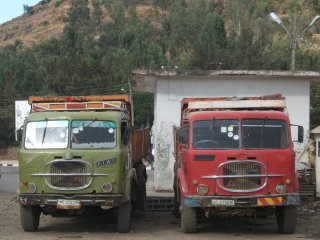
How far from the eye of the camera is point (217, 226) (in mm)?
13320

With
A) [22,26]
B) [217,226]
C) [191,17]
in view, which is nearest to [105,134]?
[217,226]

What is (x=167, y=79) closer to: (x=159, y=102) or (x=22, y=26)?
(x=159, y=102)

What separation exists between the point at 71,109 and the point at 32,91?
56755mm

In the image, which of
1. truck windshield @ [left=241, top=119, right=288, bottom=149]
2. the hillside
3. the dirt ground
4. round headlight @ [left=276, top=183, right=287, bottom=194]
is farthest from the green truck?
the hillside

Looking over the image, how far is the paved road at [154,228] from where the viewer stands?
467 inches

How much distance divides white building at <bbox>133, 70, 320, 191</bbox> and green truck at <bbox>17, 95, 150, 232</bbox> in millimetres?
6342

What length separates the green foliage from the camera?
58.4 meters

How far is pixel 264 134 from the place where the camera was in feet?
38.4

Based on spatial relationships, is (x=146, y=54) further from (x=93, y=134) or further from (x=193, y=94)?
(x=93, y=134)

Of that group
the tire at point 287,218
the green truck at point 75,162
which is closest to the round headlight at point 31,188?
the green truck at point 75,162

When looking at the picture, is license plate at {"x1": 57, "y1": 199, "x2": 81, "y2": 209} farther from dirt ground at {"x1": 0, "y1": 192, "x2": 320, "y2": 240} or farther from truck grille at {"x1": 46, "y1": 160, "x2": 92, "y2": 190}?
dirt ground at {"x1": 0, "y1": 192, "x2": 320, "y2": 240}

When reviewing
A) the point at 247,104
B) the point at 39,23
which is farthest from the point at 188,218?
the point at 39,23

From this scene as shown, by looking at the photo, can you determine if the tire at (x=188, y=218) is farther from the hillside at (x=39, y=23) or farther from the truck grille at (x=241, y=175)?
the hillside at (x=39, y=23)

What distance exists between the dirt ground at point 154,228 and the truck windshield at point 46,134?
5.89 feet
